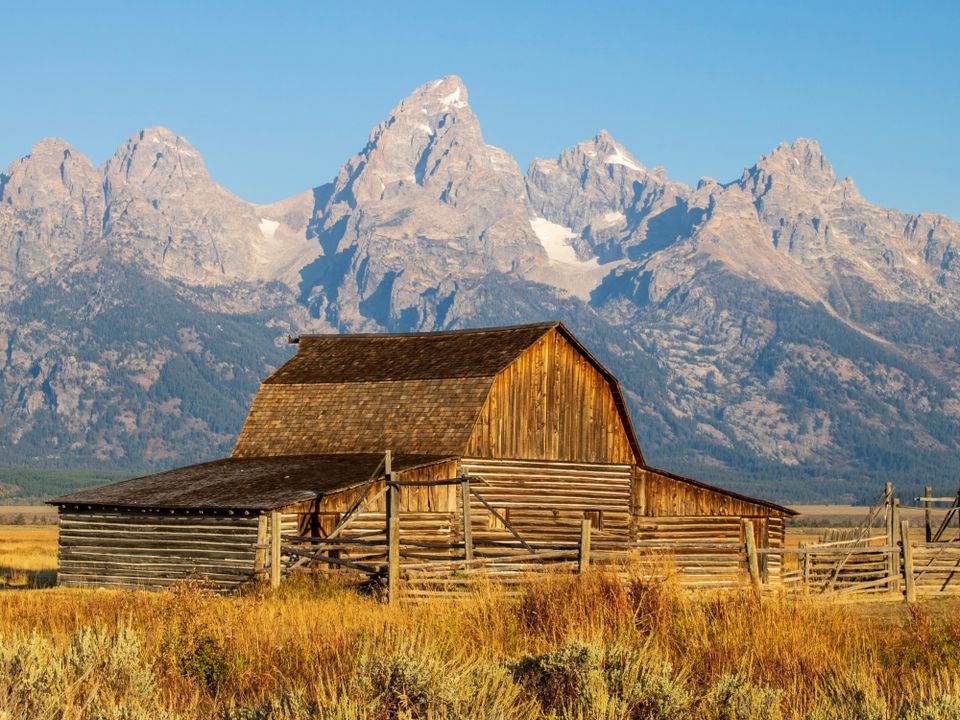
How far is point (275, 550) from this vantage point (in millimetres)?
29547

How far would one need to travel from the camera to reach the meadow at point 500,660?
12234 millimetres

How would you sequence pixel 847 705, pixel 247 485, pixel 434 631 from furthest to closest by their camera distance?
pixel 247 485
pixel 434 631
pixel 847 705

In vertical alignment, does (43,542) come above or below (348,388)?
below

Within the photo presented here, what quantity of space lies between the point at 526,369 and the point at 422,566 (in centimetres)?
1538

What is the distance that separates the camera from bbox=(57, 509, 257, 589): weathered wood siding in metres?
33.4

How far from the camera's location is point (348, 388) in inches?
1698

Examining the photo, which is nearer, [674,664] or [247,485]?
[674,664]

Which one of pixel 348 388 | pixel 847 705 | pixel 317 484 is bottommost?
pixel 847 705

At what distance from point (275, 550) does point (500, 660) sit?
1538 centimetres

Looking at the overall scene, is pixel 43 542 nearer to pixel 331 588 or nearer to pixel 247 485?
pixel 247 485

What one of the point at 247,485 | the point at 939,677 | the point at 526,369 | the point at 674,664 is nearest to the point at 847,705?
the point at 939,677

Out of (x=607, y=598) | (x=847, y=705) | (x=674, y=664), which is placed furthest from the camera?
(x=607, y=598)

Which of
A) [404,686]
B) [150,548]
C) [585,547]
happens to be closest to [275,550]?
[150,548]

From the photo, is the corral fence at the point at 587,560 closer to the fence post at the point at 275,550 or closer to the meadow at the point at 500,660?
the fence post at the point at 275,550
